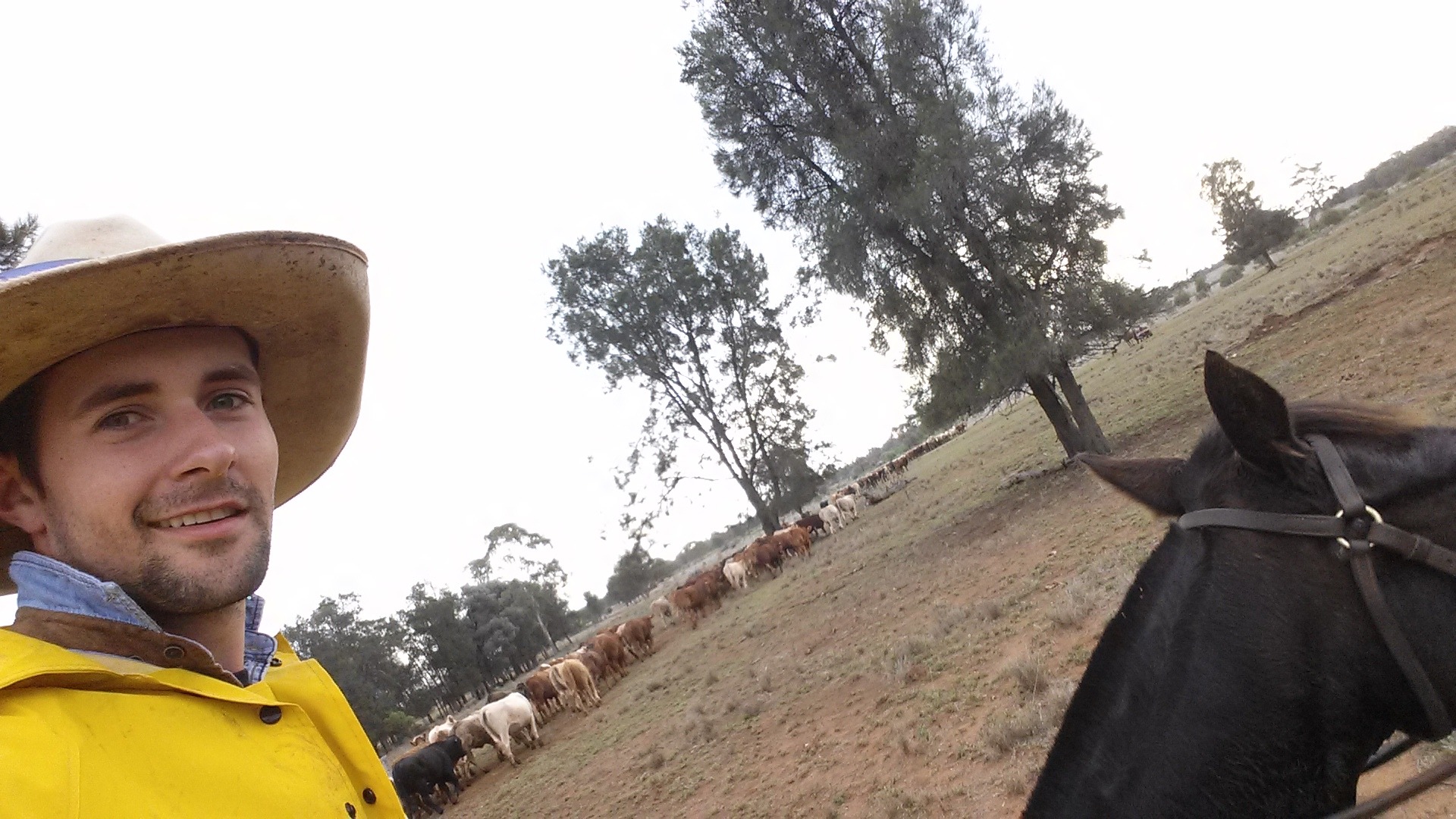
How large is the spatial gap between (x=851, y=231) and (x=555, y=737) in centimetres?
1204

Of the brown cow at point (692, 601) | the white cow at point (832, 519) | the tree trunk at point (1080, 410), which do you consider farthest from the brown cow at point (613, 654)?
the tree trunk at point (1080, 410)

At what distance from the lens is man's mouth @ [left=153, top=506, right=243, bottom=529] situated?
1.36 m

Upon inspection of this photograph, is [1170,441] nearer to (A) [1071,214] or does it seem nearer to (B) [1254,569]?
(A) [1071,214]

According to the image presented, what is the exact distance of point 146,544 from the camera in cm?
134

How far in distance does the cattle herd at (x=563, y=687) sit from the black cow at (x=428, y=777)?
1cm

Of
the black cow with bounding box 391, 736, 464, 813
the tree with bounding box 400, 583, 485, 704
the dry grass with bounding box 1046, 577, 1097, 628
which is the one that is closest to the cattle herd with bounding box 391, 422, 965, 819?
the black cow with bounding box 391, 736, 464, 813

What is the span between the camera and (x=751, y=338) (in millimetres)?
26797

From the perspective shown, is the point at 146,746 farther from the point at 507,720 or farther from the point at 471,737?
the point at 471,737

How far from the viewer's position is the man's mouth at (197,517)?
53.5 inches

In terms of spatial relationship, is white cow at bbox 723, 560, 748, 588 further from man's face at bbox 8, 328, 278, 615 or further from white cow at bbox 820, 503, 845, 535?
man's face at bbox 8, 328, 278, 615

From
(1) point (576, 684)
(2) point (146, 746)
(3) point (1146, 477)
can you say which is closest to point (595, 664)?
(1) point (576, 684)

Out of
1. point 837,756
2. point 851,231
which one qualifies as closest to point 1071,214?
point 851,231

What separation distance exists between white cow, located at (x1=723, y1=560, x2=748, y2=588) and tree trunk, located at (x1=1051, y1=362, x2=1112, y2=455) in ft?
40.8

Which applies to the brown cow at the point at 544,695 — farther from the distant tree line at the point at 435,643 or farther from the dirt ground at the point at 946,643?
the distant tree line at the point at 435,643
